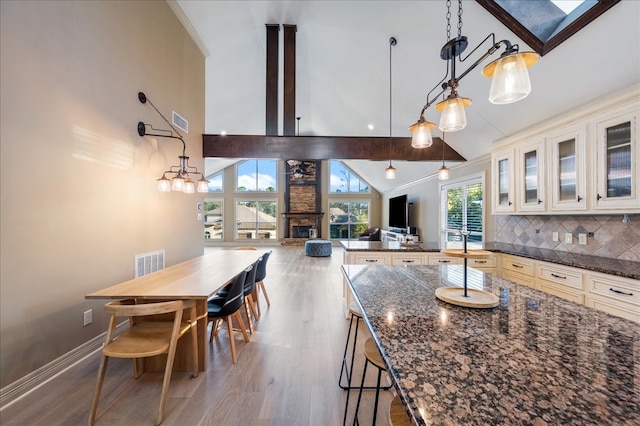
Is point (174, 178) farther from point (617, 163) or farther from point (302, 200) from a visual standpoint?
point (302, 200)

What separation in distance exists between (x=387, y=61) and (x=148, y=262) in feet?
13.3

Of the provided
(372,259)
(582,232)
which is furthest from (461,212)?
(372,259)

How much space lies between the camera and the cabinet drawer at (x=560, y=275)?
2.26 metres

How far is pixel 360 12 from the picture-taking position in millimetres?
3209

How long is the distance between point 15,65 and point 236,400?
274 centimetres

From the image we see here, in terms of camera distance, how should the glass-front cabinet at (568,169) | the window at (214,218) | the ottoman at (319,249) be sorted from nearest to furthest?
the glass-front cabinet at (568,169)
the ottoman at (319,249)
the window at (214,218)

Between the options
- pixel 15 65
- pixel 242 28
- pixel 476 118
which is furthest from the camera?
pixel 242 28

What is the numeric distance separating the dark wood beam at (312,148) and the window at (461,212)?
105 cm

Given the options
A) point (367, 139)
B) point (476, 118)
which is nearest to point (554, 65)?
point (476, 118)

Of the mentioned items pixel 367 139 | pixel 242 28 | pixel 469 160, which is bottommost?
pixel 469 160

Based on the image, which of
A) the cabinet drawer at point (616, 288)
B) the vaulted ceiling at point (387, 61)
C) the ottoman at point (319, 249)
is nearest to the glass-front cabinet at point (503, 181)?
the vaulted ceiling at point (387, 61)

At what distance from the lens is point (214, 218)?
10.8 m

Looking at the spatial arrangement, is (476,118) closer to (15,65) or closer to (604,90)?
(604,90)

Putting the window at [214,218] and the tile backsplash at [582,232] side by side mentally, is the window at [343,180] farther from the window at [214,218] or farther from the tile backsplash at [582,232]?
the tile backsplash at [582,232]
